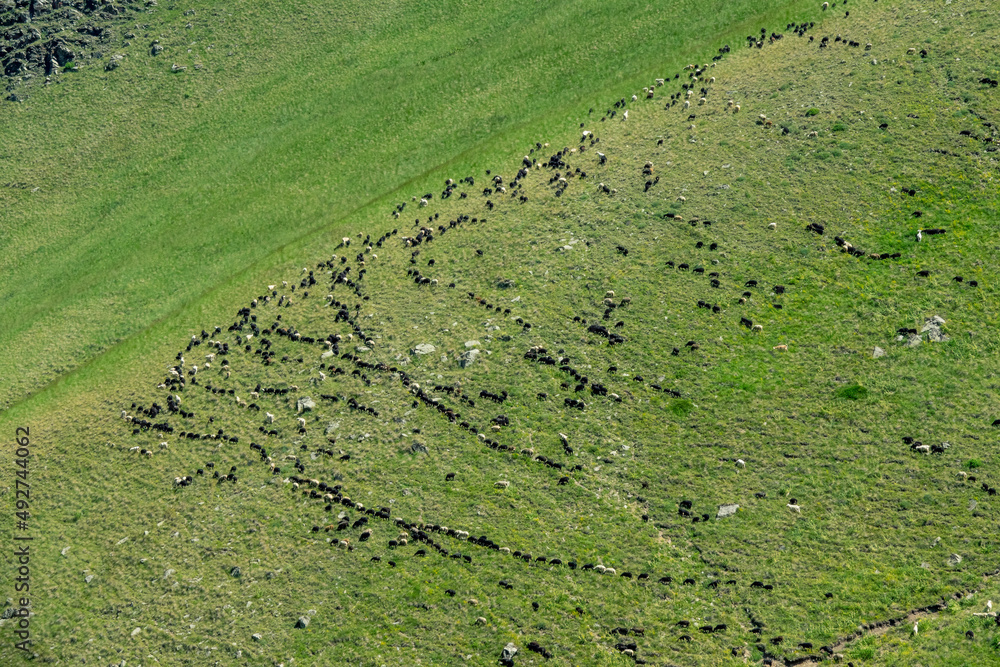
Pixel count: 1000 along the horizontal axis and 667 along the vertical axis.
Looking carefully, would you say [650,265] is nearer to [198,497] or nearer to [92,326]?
[198,497]

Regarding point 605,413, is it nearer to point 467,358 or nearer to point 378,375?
point 467,358

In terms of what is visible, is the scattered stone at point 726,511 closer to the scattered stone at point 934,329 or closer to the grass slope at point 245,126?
the scattered stone at point 934,329

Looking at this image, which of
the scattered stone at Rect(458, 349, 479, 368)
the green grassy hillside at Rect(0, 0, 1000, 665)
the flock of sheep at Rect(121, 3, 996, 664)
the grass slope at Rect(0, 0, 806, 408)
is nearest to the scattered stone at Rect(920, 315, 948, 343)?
the green grassy hillside at Rect(0, 0, 1000, 665)

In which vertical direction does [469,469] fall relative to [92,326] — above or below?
below

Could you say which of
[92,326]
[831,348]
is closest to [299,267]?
[92,326]

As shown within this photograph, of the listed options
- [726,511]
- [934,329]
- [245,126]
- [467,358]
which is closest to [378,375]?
[467,358]

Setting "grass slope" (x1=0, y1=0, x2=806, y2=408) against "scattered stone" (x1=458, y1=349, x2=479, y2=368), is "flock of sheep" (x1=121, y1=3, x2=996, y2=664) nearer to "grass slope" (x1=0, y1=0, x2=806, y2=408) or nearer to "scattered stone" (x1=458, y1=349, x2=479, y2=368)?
"scattered stone" (x1=458, y1=349, x2=479, y2=368)
